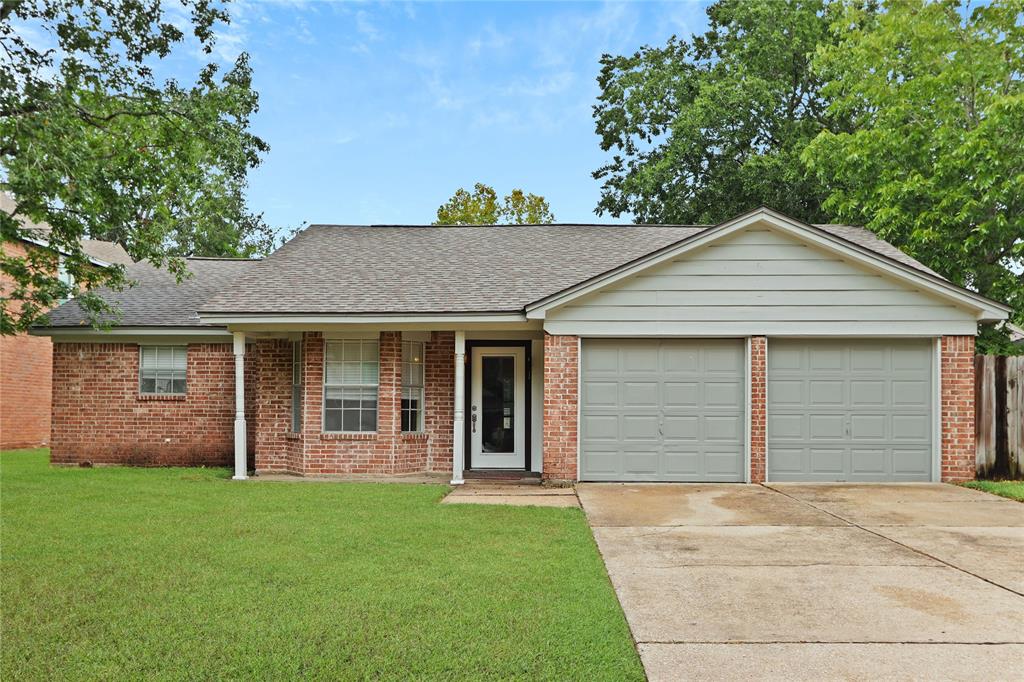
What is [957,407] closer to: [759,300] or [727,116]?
[759,300]

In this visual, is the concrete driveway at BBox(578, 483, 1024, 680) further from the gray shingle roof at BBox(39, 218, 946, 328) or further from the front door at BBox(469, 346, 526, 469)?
the gray shingle roof at BBox(39, 218, 946, 328)

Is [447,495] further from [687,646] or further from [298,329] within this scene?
[687,646]

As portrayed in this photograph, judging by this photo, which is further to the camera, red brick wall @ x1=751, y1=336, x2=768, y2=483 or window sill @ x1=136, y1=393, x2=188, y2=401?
window sill @ x1=136, y1=393, x2=188, y2=401

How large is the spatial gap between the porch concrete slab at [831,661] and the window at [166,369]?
40.1 ft

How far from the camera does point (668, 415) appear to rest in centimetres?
1149

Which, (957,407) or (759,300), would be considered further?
(759,300)

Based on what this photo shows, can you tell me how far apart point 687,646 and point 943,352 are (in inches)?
356

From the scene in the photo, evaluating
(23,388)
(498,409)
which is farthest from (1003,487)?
(23,388)

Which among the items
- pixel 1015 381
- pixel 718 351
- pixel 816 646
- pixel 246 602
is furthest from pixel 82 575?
pixel 1015 381

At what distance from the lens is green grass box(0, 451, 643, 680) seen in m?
4.03

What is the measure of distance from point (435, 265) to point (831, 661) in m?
10.9

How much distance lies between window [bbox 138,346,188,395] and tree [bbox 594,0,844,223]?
57.6 feet

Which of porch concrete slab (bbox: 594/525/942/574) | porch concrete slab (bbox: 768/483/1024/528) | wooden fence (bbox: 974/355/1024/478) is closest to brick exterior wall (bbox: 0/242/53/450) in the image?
porch concrete slab (bbox: 594/525/942/574)

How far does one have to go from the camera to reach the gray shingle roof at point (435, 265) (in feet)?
39.4
